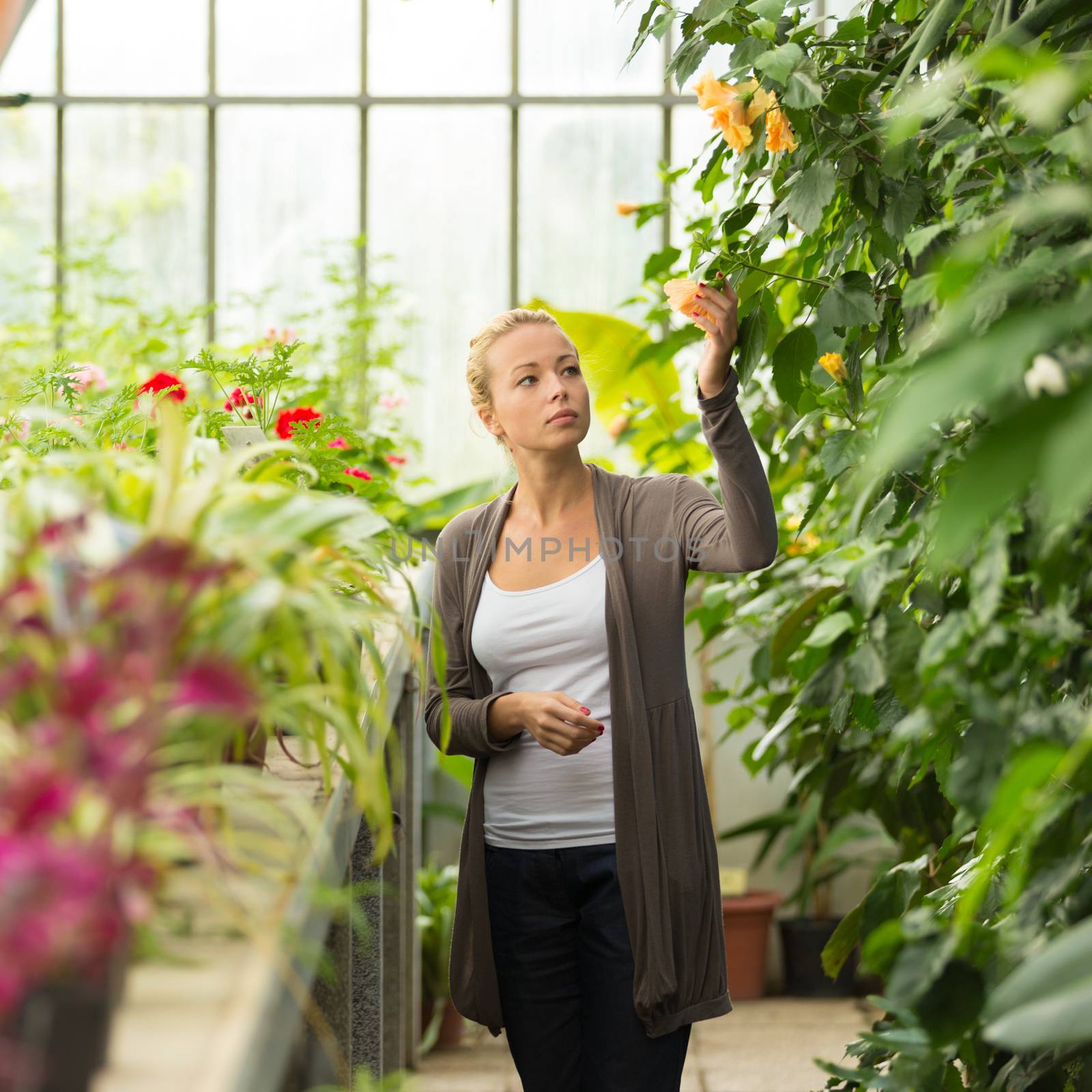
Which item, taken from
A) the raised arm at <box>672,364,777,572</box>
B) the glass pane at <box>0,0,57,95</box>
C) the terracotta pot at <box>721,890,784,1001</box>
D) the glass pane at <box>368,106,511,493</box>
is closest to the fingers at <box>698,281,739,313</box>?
the raised arm at <box>672,364,777,572</box>

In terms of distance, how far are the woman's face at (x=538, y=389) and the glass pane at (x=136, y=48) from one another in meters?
3.35

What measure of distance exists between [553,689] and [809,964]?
8.05ft

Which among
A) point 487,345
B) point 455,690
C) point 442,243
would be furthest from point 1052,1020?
point 442,243

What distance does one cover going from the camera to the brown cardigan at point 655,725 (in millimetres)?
1493

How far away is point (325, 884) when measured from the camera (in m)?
0.74

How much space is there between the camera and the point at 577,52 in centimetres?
452

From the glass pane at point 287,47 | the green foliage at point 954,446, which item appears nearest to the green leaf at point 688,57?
the green foliage at point 954,446

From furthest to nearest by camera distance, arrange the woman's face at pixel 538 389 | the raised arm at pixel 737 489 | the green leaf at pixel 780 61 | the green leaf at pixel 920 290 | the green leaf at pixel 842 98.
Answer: the woman's face at pixel 538 389
the raised arm at pixel 737 489
the green leaf at pixel 842 98
the green leaf at pixel 780 61
the green leaf at pixel 920 290

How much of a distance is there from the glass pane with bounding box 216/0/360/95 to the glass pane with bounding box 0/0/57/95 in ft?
1.94

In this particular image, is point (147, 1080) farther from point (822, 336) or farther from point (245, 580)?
point (822, 336)

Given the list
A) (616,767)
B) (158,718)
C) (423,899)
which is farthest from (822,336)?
(423,899)

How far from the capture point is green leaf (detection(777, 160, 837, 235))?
3.67ft

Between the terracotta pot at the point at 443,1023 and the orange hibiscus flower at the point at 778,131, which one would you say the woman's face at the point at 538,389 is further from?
the terracotta pot at the point at 443,1023

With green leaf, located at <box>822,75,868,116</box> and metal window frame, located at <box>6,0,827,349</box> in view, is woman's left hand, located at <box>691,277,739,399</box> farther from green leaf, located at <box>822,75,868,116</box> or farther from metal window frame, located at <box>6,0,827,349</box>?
metal window frame, located at <box>6,0,827,349</box>
